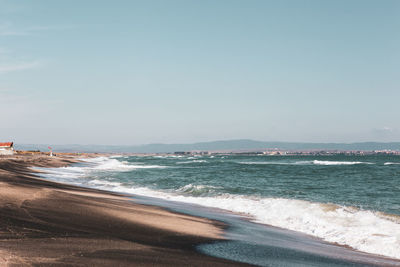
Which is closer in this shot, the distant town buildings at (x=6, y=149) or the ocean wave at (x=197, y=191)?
the ocean wave at (x=197, y=191)

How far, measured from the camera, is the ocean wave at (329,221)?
1017 centimetres

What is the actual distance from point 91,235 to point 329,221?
899cm

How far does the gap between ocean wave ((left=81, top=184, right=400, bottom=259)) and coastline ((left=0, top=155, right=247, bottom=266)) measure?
329cm

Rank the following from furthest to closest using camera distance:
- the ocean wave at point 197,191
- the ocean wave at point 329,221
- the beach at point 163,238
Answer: the ocean wave at point 197,191 < the ocean wave at point 329,221 < the beach at point 163,238

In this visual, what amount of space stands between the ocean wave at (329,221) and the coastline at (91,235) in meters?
3.29

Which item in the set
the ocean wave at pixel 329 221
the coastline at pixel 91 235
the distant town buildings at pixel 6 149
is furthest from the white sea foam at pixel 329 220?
the distant town buildings at pixel 6 149

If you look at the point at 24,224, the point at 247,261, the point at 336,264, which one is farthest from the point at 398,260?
the point at 24,224

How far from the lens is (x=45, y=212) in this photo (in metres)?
10.2

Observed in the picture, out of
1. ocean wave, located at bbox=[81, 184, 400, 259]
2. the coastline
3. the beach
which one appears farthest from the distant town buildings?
the coastline

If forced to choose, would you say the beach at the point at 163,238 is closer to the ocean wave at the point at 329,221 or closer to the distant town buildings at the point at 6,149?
the ocean wave at the point at 329,221

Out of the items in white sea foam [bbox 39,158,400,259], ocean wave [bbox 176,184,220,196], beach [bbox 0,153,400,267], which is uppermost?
beach [bbox 0,153,400,267]

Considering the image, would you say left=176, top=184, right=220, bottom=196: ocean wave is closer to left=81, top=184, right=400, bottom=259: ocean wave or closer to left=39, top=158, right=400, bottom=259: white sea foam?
left=39, top=158, right=400, bottom=259: white sea foam

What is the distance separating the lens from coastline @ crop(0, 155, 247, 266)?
21.0ft

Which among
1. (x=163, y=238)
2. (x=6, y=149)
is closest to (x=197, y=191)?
(x=163, y=238)
